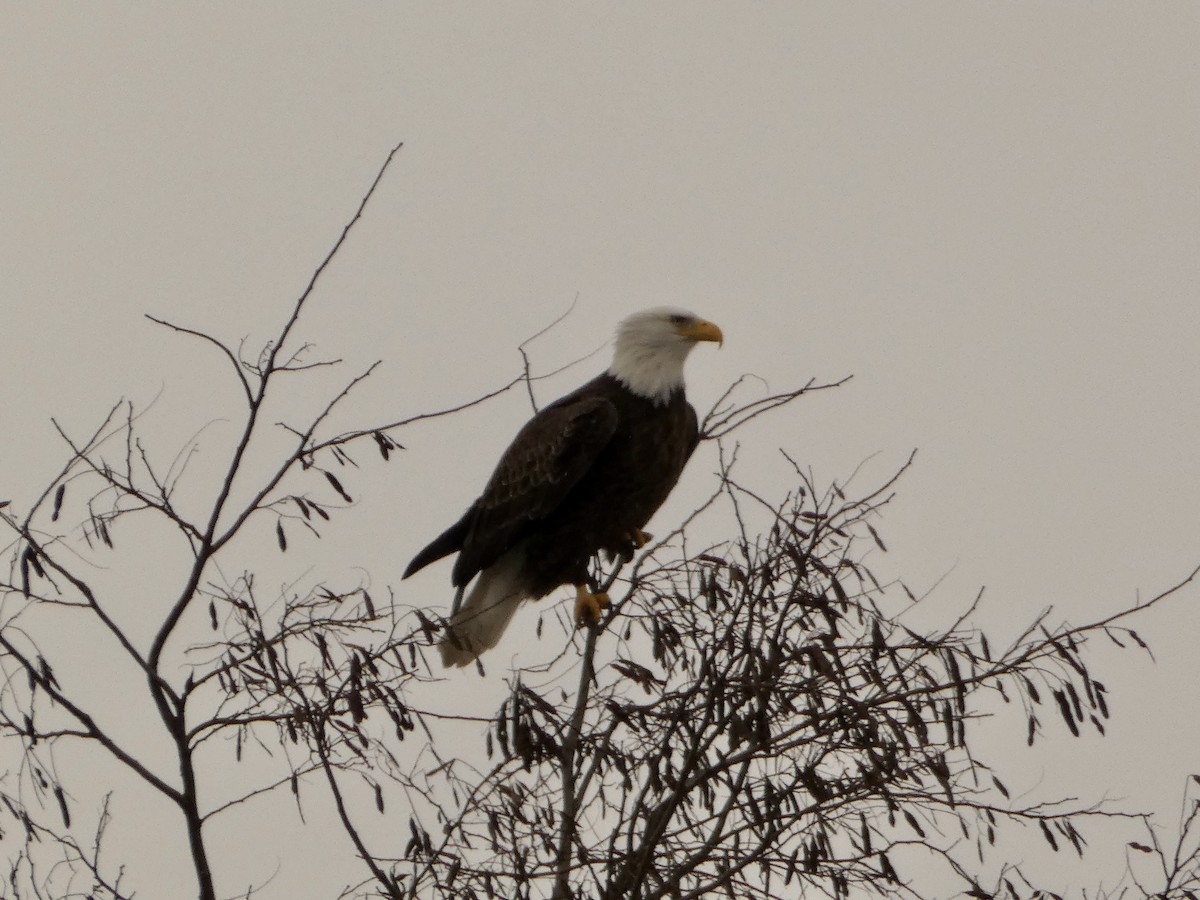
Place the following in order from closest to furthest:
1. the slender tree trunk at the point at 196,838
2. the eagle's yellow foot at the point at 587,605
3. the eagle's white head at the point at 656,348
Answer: the slender tree trunk at the point at 196,838 → the eagle's yellow foot at the point at 587,605 → the eagle's white head at the point at 656,348

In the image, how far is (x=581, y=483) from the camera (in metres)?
7.39

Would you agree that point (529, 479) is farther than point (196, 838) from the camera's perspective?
Yes

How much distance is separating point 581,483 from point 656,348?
83 centimetres

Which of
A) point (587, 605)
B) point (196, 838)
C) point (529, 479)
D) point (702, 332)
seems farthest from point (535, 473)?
point (196, 838)

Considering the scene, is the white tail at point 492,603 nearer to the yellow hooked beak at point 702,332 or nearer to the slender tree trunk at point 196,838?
the yellow hooked beak at point 702,332

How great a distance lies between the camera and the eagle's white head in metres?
7.62

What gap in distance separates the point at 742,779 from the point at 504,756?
2.28ft

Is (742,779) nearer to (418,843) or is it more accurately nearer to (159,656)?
(418,843)

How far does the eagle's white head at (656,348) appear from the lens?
7621 mm

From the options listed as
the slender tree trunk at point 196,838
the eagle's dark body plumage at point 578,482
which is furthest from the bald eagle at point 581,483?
the slender tree trunk at point 196,838

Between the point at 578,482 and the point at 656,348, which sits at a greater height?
the point at 656,348

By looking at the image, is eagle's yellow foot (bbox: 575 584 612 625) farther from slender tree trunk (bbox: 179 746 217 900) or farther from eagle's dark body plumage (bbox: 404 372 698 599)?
slender tree trunk (bbox: 179 746 217 900)

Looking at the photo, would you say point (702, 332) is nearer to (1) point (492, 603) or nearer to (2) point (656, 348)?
(2) point (656, 348)

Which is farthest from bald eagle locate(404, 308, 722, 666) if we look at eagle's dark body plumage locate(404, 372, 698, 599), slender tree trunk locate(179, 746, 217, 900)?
slender tree trunk locate(179, 746, 217, 900)
